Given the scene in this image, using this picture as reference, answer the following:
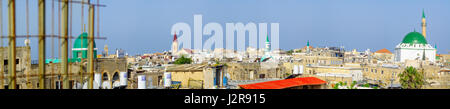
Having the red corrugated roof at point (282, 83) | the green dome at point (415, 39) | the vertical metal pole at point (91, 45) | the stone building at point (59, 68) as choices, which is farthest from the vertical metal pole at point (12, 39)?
the green dome at point (415, 39)

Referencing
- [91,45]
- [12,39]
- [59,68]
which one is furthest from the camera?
[59,68]

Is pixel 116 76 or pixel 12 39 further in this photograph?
pixel 116 76

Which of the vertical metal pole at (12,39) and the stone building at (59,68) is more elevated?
the vertical metal pole at (12,39)

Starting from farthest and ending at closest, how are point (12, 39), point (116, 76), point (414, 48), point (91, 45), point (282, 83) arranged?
point (414, 48) → point (116, 76) → point (282, 83) → point (91, 45) → point (12, 39)

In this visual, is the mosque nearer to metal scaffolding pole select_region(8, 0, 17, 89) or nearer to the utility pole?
the utility pole

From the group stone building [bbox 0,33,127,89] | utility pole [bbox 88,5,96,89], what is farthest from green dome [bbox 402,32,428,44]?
utility pole [bbox 88,5,96,89]

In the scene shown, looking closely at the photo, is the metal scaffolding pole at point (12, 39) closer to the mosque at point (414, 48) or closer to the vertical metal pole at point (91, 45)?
the vertical metal pole at point (91, 45)

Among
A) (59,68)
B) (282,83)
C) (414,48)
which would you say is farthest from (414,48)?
(59,68)

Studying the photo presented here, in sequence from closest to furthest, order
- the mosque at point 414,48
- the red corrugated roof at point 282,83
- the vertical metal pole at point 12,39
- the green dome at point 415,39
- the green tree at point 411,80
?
1. the vertical metal pole at point 12,39
2. the red corrugated roof at point 282,83
3. the green tree at point 411,80
4. the mosque at point 414,48
5. the green dome at point 415,39

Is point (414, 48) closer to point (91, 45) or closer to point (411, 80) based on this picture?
point (411, 80)
